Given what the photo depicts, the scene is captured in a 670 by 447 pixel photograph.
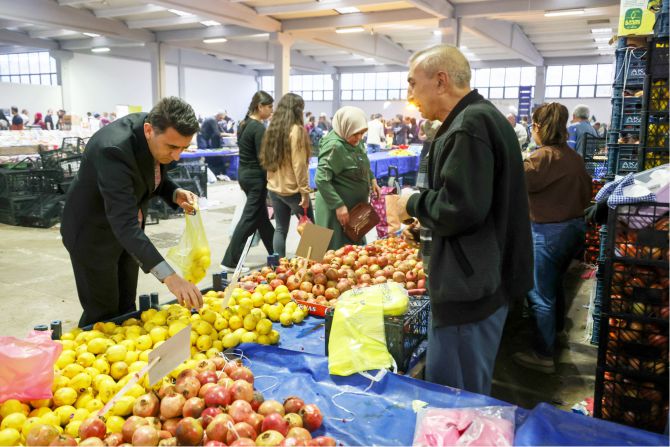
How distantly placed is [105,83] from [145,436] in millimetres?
25815

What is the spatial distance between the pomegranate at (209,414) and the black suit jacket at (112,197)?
0.63 m

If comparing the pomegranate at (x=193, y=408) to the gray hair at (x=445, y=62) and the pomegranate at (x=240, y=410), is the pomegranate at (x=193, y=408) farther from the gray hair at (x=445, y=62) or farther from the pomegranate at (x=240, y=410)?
the gray hair at (x=445, y=62)

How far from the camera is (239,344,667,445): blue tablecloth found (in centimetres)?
164

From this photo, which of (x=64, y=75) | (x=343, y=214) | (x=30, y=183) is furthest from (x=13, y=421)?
(x=64, y=75)

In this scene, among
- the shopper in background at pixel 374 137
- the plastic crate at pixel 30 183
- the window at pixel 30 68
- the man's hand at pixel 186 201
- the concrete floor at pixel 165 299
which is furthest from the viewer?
the window at pixel 30 68

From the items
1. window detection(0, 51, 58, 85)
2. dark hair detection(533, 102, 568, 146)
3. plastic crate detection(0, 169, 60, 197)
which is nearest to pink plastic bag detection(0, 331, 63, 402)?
dark hair detection(533, 102, 568, 146)

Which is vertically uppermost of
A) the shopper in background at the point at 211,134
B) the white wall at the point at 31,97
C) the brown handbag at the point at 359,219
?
the white wall at the point at 31,97

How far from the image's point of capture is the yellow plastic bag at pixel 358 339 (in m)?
2.14

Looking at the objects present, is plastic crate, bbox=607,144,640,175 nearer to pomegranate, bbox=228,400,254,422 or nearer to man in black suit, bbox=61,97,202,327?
man in black suit, bbox=61,97,202,327

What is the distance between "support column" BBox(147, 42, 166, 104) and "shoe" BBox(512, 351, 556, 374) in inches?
598

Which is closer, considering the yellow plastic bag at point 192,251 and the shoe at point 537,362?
the yellow plastic bag at point 192,251

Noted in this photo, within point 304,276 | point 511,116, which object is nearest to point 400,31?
point 511,116

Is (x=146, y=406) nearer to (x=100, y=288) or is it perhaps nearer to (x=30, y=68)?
(x=100, y=288)

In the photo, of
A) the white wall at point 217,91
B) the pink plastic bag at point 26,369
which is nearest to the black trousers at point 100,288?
the pink plastic bag at point 26,369
